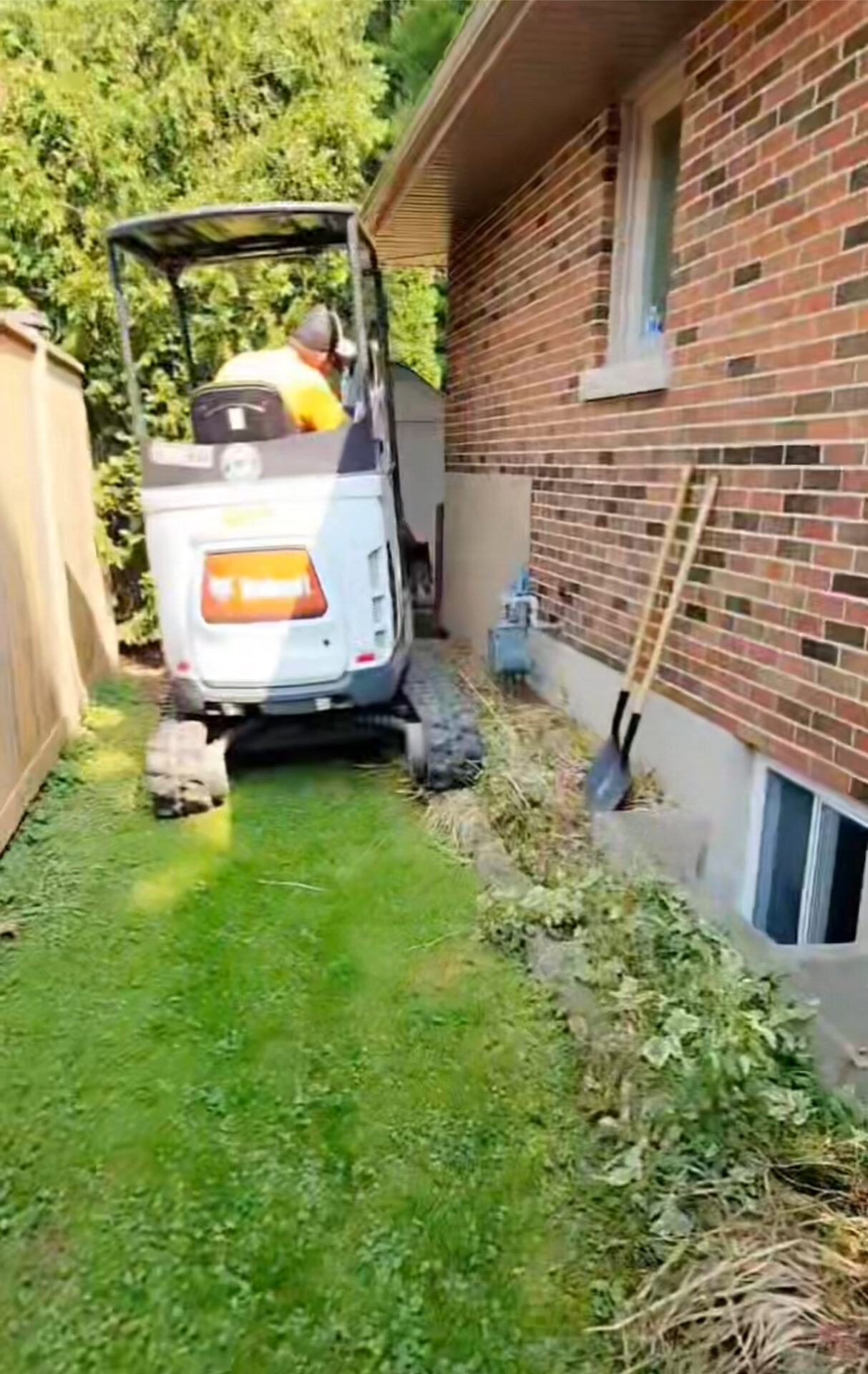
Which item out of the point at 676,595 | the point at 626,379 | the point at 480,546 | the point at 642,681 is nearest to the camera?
the point at 676,595

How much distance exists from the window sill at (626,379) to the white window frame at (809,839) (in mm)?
1638

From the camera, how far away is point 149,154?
712 centimetres

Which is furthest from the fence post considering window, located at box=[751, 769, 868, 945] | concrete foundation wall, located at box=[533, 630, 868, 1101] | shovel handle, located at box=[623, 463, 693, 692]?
window, located at box=[751, 769, 868, 945]

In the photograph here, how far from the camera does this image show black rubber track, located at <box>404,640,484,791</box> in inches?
173

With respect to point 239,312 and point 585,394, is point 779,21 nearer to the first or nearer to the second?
point 585,394

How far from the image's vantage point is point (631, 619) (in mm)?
4453

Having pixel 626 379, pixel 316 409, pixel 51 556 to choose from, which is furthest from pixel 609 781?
pixel 51 556

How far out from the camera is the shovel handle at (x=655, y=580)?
12.5 ft

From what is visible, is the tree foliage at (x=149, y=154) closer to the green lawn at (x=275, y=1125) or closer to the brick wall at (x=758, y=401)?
the brick wall at (x=758, y=401)

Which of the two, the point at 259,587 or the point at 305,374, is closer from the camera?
the point at 259,587

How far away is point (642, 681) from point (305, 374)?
2.22 meters

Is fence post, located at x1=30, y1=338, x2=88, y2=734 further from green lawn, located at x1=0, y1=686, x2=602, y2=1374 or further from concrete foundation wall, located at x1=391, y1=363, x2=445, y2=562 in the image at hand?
concrete foundation wall, located at x1=391, y1=363, x2=445, y2=562

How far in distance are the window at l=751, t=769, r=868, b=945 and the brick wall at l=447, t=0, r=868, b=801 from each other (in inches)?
6.9

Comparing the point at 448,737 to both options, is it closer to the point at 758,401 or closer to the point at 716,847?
the point at 716,847
